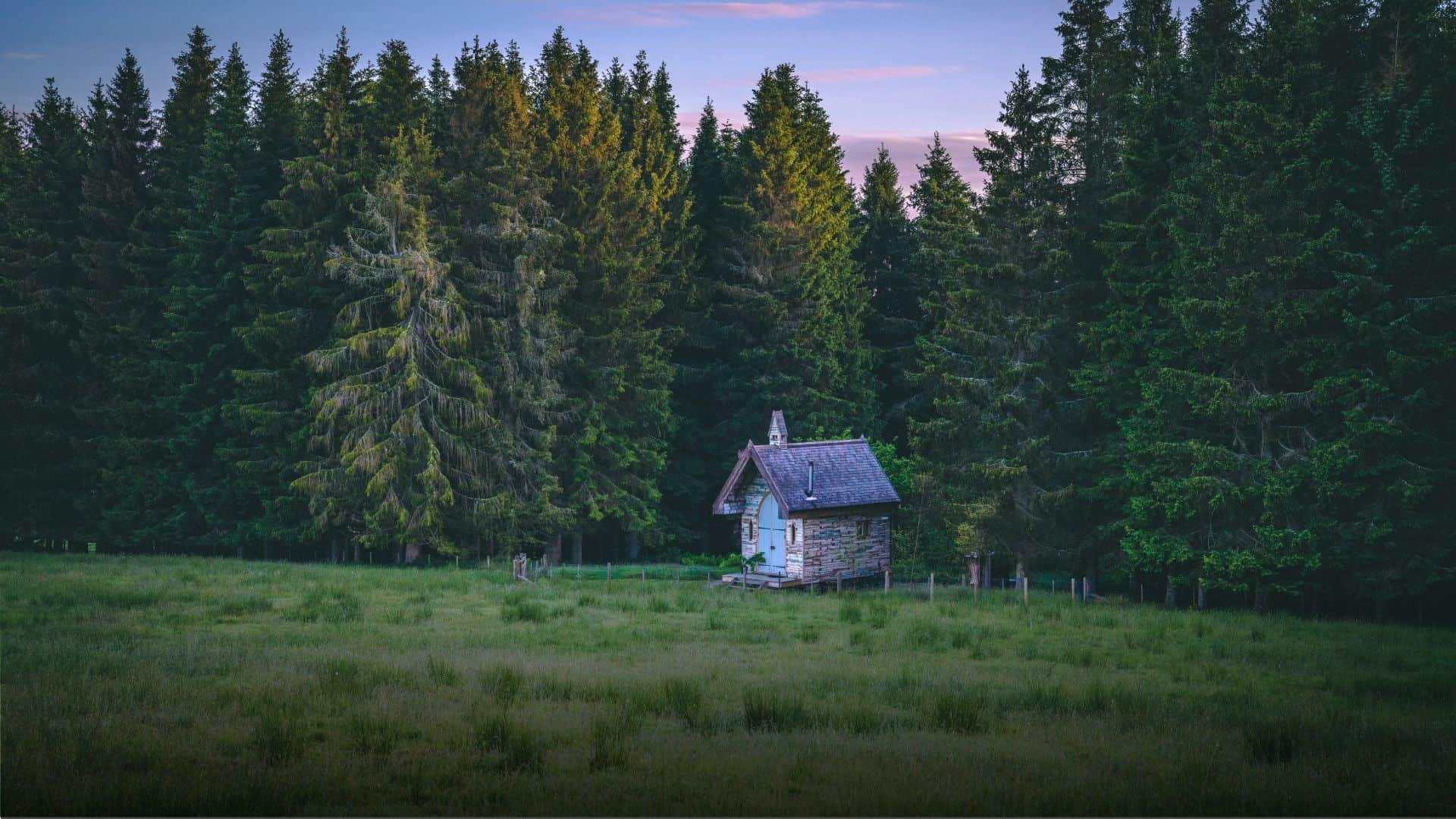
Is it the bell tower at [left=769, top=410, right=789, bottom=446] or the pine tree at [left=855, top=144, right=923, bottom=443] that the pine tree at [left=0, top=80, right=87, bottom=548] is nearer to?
the bell tower at [left=769, top=410, right=789, bottom=446]

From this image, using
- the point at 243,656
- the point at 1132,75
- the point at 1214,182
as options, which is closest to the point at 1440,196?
the point at 1214,182

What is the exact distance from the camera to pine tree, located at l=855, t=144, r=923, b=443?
56.4 metres

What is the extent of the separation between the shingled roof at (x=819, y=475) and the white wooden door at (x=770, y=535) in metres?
1.01

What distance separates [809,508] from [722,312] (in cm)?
1784

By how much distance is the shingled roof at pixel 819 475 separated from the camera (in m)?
38.6

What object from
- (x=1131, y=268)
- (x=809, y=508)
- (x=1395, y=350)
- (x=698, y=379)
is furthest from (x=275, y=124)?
(x=1395, y=350)

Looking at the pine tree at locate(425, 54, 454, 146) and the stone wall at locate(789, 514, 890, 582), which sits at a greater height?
the pine tree at locate(425, 54, 454, 146)

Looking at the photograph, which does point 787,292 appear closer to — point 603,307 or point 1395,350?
point 603,307

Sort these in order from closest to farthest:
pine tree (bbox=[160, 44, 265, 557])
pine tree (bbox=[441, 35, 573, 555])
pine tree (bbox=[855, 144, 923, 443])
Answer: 1. pine tree (bbox=[441, 35, 573, 555])
2. pine tree (bbox=[160, 44, 265, 557])
3. pine tree (bbox=[855, 144, 923, 443])

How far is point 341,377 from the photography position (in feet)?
134

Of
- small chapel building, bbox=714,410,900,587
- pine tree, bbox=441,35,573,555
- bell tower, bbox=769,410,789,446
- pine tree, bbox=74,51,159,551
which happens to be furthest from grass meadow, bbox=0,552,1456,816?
pine tree, bbox=74,51,159,551

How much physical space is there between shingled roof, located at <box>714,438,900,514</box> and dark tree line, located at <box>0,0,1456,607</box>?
2003 millimetres

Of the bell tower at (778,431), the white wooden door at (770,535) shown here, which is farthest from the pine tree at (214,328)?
the bell tower at (778,431)

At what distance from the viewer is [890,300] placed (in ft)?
199
